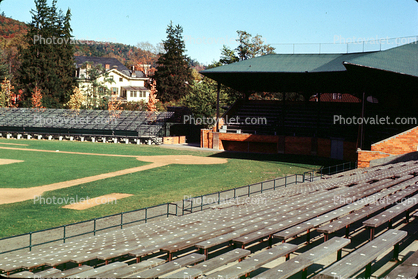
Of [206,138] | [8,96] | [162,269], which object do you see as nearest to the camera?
[162,269]

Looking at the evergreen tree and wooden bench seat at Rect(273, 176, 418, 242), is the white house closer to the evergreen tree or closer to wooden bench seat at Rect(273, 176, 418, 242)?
the evergreen tree

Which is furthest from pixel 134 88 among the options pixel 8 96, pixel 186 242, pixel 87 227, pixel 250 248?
pixel 186 242

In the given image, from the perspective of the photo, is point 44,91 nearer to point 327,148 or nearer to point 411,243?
point 327,148

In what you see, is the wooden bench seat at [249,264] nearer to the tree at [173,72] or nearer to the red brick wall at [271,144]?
the red brick wall at [271,144]

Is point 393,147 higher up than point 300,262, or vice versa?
point 393,147

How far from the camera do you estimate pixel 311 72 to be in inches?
1464

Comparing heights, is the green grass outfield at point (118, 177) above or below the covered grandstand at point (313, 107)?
below

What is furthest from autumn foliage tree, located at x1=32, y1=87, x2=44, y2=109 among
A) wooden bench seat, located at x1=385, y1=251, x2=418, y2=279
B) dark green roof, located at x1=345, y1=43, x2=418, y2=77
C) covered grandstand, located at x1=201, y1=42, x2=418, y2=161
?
wooden bench seat, located at x1=385, y1=251, x2=418, y2=279

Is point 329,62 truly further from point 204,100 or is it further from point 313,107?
point 204,100

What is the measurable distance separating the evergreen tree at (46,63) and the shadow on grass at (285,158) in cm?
4934

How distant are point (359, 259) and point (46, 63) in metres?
81.1

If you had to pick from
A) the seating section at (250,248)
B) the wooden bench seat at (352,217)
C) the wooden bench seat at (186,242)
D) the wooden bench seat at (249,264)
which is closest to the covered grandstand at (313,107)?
the wooden bench seat at (352,217)

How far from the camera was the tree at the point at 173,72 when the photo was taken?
97812 mm

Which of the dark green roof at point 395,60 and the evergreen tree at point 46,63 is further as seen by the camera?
the evergreen tree at point 46,63
